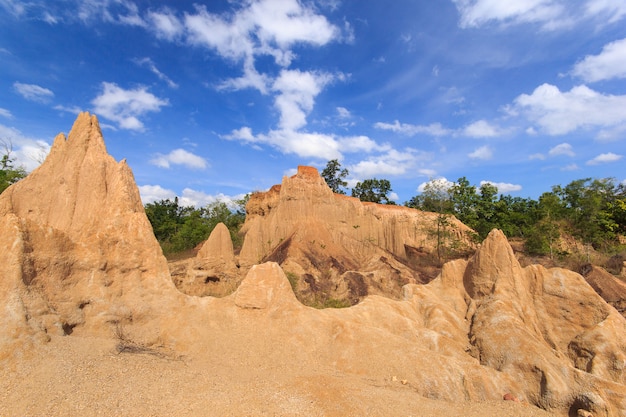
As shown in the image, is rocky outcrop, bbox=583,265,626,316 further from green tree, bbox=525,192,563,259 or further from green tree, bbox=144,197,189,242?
green tree, bbox=144,197,189,242

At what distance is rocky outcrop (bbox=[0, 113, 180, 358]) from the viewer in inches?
249

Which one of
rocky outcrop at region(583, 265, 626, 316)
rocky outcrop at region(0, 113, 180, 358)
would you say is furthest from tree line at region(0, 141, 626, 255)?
rocky outcrop at region(0, 113, 180, 358)

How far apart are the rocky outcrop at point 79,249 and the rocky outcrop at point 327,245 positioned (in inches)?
560

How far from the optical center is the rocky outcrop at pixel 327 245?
77.0 feet

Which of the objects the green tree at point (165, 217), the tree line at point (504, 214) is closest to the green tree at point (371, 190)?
the tree line at point (504, 214)

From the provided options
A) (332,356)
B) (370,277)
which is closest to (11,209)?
(332,356)

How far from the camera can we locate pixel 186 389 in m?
5.73

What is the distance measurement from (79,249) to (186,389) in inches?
165

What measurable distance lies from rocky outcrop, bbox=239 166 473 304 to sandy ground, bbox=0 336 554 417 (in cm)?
1454

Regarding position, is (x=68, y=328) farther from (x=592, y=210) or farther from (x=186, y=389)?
(x=592, y=210)

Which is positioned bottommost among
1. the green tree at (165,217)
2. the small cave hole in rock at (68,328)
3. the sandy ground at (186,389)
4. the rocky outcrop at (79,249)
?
the sandy ground at (186,389)

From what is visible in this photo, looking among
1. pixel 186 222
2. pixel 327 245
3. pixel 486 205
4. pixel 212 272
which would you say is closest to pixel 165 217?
pixel 186 222

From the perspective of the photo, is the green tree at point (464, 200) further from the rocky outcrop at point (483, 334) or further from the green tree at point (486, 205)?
the rocky outcrop at point (483, 334)

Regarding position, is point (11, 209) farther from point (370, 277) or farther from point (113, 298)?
point (370, 277)
